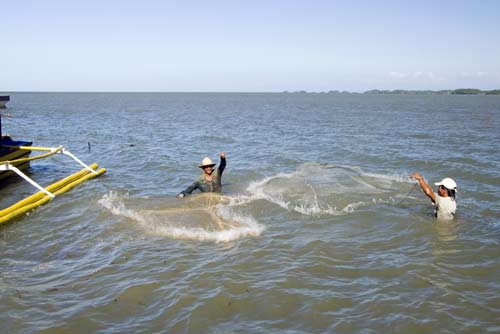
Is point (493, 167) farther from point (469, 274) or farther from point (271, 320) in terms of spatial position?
point (271, 320)

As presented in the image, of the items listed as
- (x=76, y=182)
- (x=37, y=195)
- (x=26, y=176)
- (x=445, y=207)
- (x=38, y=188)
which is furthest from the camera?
(x=76, y=182)

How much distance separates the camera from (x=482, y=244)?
9273 mm

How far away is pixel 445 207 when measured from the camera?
10406mm

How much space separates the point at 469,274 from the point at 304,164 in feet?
39.6

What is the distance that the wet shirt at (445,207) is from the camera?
10344mm

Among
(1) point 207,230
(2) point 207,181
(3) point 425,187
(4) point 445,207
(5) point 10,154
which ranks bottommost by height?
(1) point 207,230

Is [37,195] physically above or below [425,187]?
below

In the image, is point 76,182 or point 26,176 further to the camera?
point 76,182

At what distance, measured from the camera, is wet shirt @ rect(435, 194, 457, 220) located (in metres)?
10.3

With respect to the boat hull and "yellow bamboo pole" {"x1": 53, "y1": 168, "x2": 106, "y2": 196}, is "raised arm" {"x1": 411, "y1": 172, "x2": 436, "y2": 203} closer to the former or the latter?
"yellow bamboo pole" {"x1": 53, "y1": 168, "x2": 106, "y2": 196}

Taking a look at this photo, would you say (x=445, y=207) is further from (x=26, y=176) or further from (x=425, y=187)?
(x=26, y=176)

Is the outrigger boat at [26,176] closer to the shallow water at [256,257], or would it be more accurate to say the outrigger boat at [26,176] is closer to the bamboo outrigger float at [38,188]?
the bamboo outrigger float at [38,188]

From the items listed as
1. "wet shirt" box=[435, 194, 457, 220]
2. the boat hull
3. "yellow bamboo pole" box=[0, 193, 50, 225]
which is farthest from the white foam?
the boat hull

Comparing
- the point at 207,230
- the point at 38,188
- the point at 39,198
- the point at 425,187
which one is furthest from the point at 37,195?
the point at 425,187
